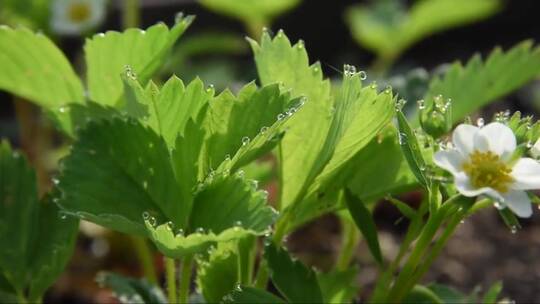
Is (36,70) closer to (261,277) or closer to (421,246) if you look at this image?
(261,277)

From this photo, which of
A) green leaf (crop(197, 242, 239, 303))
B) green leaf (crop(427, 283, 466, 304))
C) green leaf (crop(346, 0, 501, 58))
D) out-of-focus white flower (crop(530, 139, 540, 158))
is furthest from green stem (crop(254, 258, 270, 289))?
green leaf (crop(346, 0, 501, 58))

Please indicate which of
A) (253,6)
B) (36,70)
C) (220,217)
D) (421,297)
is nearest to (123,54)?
(36,70)

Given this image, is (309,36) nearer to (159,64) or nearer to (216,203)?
(159,64)

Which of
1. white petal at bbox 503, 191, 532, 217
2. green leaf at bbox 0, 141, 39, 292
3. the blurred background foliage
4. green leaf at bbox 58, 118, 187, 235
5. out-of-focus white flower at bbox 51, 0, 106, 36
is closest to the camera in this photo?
white petal at bbox 503, 191, 532, 217

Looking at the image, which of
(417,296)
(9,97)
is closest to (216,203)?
(417,296)

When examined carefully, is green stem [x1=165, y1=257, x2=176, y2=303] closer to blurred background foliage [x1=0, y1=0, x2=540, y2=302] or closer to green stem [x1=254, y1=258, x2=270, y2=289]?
green stem [x1=254, y1=258, x2=270, y2=289]

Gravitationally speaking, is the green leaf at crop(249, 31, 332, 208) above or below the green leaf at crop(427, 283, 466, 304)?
above

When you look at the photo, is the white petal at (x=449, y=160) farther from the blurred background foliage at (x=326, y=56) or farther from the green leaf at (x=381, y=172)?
the blurred background foliage at (x=326, y=56)
